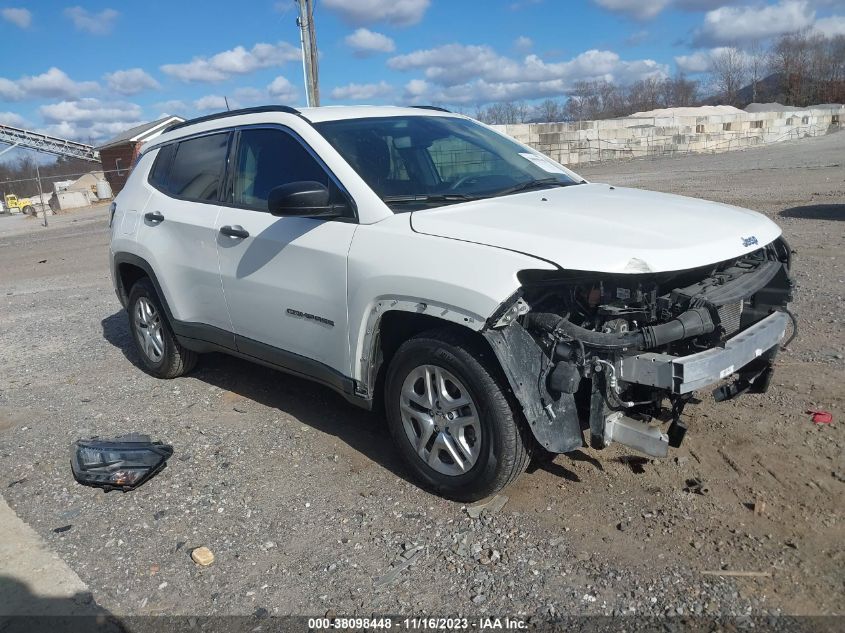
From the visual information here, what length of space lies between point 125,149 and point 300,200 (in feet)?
144

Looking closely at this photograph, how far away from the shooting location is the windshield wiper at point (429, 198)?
152 inches

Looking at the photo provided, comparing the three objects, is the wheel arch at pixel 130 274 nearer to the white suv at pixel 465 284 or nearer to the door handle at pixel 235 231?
the white suv at pixel 465 284

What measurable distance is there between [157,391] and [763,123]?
39.2m

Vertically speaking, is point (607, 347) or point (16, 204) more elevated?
point (607, 347)

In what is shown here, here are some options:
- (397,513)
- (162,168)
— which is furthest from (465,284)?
(162,168)

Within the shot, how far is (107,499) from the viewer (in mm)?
4000

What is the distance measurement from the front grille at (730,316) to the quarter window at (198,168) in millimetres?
3277

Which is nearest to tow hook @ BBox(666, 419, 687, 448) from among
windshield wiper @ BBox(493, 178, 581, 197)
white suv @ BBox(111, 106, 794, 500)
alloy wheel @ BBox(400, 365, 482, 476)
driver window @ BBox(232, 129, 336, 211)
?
white suv @ BBox(111, 106, 794, 500)

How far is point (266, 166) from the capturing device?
448 cm

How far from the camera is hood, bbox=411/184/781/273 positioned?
3.05 meters

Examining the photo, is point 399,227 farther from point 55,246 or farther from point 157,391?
point 55,246

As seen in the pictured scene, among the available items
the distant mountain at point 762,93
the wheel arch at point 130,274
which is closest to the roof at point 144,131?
the wheel arch at point 130,274

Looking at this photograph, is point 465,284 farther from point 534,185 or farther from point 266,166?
point 266,166

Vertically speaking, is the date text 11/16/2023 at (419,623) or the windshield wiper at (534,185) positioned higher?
the windshield wiper at (534,185)
